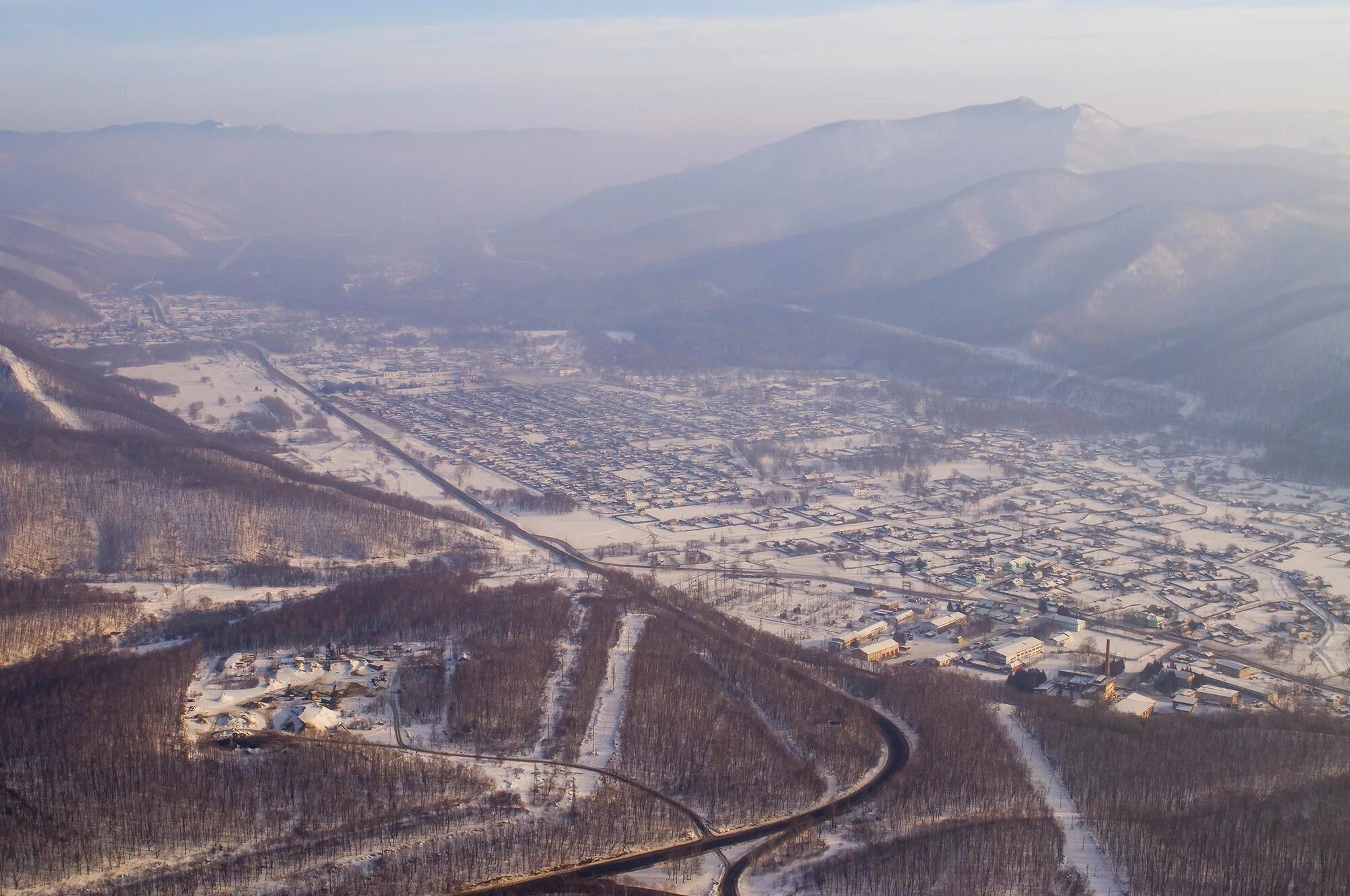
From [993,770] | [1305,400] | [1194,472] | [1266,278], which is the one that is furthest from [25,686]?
[1266,278]

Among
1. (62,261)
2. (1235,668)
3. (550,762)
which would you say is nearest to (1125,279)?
(1235,668)

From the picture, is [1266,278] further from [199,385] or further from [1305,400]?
[199,385]

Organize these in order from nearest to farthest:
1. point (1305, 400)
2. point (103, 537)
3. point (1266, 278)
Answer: point (103, 537), point (1305, 400), point (1266, 278)

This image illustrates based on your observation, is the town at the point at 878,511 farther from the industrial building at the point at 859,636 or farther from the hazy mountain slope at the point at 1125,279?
the hazy mountain slope at the point at 1125,279

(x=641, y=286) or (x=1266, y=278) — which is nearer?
(x=1266, y=278)

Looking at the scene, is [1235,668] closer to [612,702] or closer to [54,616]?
[612,702]

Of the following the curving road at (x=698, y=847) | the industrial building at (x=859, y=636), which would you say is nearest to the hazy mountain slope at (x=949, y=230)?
the industrial building at (x=859, y=636)
